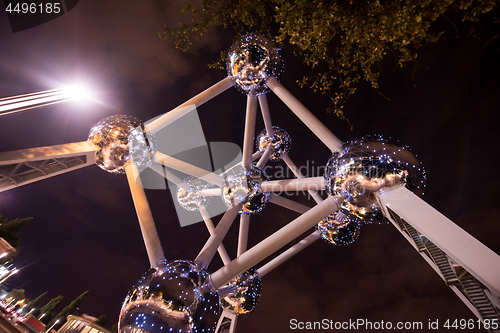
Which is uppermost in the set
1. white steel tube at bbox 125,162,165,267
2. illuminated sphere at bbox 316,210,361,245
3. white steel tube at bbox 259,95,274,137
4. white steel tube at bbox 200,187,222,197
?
white steel tube at bbox 259,95,274,137

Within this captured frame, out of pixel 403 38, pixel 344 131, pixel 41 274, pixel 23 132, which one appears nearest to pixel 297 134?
pixel 344 131

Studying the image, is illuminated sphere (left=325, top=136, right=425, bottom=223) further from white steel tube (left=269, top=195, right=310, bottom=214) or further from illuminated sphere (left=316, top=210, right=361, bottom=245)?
illuminated sphere (left=316, top=210, right=361, bottom=245)

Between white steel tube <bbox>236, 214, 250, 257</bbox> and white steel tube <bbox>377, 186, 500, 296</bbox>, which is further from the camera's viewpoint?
white steel tube <bbox>236, 214, 250, 257</bbox>

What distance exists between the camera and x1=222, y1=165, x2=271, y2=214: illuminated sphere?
3.04 meters

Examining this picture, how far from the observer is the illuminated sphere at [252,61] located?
2.79m

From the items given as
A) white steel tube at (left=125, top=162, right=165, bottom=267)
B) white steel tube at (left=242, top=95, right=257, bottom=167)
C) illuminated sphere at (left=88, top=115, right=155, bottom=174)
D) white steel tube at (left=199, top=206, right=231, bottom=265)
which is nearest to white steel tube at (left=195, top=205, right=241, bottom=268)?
white steel tube at (left=125, top=162, right=165, bottom=267)

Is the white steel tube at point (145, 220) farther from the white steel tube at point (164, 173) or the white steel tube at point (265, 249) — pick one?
the white steel tube at point (265, 249)

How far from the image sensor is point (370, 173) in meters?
1.70

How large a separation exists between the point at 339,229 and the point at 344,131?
2.24 m

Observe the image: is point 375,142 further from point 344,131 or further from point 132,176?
point 344,131

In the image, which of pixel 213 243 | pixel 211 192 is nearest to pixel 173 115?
pixel 211 192

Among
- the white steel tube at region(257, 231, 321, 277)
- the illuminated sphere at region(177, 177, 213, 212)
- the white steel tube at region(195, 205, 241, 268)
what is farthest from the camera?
the illuminated sphere at region(177, 177, 213, 212)

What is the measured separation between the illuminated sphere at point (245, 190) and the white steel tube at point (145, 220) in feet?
3.76

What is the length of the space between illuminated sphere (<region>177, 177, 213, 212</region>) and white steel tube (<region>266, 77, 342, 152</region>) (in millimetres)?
2199
